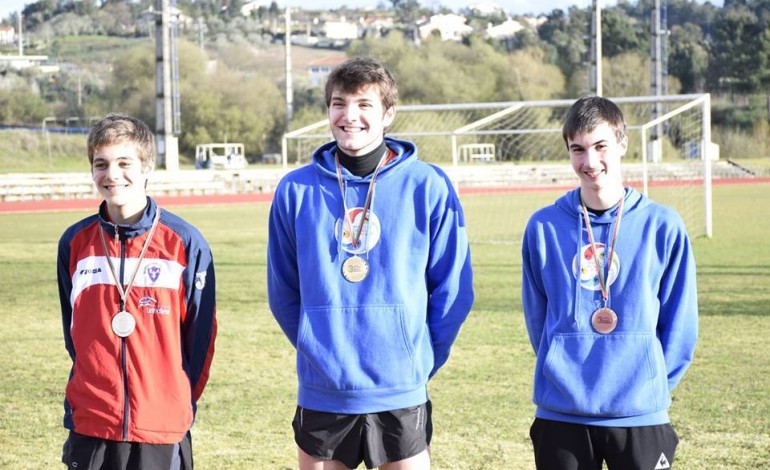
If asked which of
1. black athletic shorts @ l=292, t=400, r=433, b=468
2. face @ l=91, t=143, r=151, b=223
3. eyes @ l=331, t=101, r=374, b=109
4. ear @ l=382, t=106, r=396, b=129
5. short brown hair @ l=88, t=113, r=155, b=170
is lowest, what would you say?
black athletic shorts @ l=292, t=400, r=433, b=468

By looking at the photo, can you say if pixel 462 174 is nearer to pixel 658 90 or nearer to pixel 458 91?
pixel 658 90

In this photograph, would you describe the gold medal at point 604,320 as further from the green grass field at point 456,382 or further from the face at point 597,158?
the green grass field at point 456,382

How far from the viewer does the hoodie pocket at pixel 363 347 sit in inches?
132

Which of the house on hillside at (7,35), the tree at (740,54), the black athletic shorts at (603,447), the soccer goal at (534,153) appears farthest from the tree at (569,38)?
the house on hillside at (7,35)

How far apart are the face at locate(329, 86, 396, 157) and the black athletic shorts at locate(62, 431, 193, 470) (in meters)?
1.08

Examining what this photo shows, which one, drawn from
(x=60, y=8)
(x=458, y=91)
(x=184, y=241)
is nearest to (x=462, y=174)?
(x=458, y=91)

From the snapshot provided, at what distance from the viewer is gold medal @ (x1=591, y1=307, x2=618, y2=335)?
3.38 m

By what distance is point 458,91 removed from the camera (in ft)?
208

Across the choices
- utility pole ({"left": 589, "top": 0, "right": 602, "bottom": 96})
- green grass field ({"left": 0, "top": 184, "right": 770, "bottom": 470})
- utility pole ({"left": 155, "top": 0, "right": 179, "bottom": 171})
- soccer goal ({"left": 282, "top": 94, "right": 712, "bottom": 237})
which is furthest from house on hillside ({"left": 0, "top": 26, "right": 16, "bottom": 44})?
green grass field ({"left": 0, "top": 184, "right": 770, "bottom": 470})

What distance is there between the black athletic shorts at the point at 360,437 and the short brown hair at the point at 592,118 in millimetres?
993

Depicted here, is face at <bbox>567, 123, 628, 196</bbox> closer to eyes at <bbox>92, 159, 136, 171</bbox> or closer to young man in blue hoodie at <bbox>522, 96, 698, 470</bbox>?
young man in blue hoodie at <bbox>522, 96, 698, 470</bbox>

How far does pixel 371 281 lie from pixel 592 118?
0.83 m

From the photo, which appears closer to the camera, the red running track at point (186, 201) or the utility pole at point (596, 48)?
the red running track at point (186, 201)

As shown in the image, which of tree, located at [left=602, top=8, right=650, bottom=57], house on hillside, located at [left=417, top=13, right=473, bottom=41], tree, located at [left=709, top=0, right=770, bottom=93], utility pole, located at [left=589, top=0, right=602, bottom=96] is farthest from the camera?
house on hillside, located at [left=417, top=13, right=473, bottom=41]
